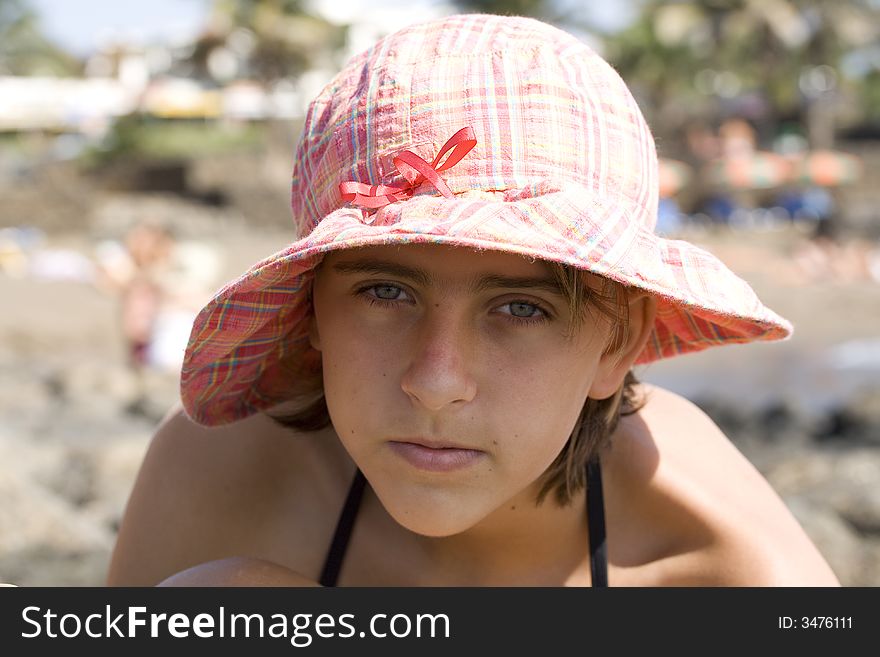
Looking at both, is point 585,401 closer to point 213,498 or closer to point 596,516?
point 596,516

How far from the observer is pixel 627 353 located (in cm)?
180

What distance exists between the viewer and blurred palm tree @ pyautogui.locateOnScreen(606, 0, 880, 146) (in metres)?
32.1

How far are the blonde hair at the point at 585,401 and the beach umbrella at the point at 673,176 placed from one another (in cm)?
2271

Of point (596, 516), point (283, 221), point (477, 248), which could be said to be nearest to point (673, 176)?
point (283, 221)

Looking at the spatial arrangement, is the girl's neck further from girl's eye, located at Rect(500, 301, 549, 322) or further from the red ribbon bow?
the red ribbon bow

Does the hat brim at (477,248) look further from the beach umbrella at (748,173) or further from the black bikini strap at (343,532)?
the beach umbrella at (748,173)

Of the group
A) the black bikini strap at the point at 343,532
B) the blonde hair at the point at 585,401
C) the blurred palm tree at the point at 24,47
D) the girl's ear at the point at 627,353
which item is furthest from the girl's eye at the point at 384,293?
the blurred palm tree at the point at 24,47

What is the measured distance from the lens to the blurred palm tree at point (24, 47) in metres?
57.1

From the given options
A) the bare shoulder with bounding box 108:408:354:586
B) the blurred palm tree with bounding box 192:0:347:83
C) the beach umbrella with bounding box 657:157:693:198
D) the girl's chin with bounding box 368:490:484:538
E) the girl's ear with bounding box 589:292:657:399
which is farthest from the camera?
the blurred palm tree with bounding box 192:0:347:83

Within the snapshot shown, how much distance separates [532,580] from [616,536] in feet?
0.58

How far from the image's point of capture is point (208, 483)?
202cm

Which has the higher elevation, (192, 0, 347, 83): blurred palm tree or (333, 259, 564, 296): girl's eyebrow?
(192, 0, 347, 83): blurred palm tree

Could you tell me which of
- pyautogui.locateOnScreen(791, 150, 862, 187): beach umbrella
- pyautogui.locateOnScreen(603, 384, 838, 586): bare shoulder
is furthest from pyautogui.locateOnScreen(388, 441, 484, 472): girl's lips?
pyautogui.locateOnScreen(791, 150, 862, 187): beach umbrella
